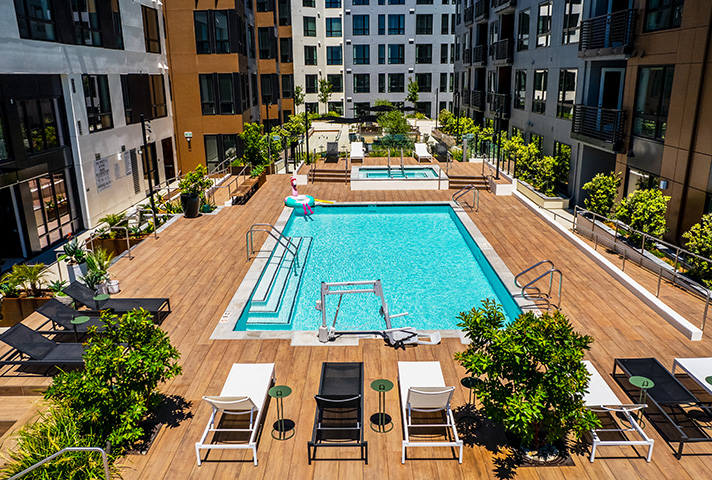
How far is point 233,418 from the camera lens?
339 inches

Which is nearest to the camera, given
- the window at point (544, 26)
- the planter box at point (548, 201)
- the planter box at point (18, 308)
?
the planter box at point (18, 308)

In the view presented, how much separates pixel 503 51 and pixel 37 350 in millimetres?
30144

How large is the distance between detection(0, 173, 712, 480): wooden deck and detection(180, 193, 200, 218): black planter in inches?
37.7

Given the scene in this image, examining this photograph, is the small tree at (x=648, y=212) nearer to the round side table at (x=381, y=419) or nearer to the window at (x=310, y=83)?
the round side table at (x=381, y=419)

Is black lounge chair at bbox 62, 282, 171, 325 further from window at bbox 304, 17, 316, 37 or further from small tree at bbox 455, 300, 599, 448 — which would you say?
window at bbox 304, 17, 316, 37

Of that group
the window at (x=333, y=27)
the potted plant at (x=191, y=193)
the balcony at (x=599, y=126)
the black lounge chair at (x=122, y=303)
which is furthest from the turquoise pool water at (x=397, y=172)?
the window at (x=333, y=27)

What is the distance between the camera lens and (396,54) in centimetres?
5975

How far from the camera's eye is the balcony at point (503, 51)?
3117cm

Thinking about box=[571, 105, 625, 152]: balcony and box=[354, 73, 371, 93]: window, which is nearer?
box=[571, 105, 625, 152]: balcony

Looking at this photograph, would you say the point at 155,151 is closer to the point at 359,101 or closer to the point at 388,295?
the point at 388,295

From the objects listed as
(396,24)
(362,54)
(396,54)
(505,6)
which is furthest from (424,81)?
(505,6)

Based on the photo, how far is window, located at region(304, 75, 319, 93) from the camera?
61.2 meters

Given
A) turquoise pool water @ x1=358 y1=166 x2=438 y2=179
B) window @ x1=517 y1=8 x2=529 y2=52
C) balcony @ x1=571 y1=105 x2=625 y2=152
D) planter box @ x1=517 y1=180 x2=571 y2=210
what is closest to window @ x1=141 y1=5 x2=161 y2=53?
turquoise pool water @ x1=358 y1=166 x2=438 y2=179

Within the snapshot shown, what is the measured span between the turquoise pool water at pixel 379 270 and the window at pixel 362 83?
41.6 meters
